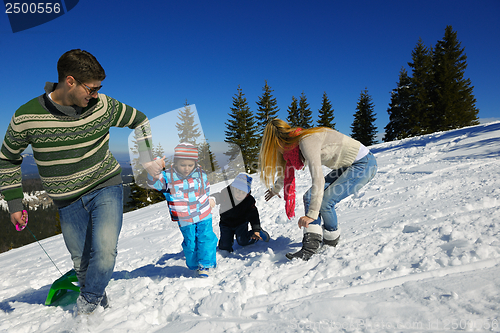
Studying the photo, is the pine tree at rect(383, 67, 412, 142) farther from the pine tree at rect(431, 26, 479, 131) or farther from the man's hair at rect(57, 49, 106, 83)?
the man's hair at rect(57, 49, 106, 83)

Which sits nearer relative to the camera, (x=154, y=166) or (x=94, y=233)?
(x=94, y=233)

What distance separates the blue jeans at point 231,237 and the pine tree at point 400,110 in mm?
30537

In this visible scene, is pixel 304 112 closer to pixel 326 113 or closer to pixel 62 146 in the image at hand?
pixel 326 113

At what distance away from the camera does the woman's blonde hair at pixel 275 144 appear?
8.34 feet

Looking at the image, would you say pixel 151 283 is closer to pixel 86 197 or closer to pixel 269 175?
pixel 86 197

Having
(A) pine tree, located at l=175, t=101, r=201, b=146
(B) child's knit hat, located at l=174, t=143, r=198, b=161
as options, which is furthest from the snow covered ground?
(A) pine tree, located at l=175, t=101, r=201, b=146

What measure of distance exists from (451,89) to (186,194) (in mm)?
32654

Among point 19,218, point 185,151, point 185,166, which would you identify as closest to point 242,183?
point 185,166

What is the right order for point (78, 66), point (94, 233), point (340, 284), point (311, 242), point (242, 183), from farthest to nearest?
point (242, 183), point (311, 242), point (340, 284), point (94, 233), point (78, 66)

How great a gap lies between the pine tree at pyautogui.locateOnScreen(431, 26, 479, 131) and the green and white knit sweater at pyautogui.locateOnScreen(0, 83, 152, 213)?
1271 inches

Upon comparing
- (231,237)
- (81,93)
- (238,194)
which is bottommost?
(231,237)

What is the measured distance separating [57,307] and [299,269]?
2.42 meters

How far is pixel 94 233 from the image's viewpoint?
6.27 ft

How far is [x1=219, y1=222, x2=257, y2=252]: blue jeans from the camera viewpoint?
12.0 ft
